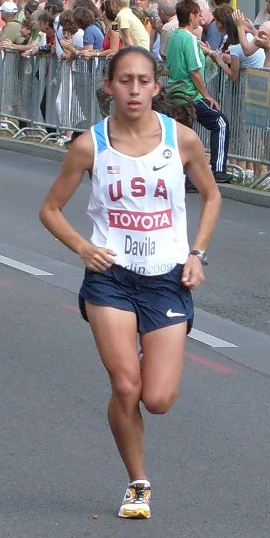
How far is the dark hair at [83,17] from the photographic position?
19.0m

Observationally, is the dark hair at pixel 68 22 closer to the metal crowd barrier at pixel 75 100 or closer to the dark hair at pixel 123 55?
the metal crowd barrier at pixel 75 100

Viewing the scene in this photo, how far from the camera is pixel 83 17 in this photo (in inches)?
752

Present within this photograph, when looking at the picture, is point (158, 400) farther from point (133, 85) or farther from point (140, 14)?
point (140, 14)

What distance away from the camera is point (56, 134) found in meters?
20.3

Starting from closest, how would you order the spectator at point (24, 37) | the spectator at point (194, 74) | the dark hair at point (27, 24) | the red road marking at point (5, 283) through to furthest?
the red road marking at point (5, 283) → the spectator at point (194, 74) → the spectator at point (24, 37) → the dark hair at point (27, 24)

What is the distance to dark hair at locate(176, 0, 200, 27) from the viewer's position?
49.9ft

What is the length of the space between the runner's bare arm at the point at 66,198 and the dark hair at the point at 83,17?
14437mm

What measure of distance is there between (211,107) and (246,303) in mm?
6219

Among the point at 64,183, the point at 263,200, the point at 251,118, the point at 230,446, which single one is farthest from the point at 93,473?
the point at 251,118

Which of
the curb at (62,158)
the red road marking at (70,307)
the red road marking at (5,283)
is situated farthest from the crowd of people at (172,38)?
the red road marking at (70,307)

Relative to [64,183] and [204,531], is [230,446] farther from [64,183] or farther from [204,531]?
[64,183]

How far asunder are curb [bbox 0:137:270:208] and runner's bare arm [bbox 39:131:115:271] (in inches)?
392

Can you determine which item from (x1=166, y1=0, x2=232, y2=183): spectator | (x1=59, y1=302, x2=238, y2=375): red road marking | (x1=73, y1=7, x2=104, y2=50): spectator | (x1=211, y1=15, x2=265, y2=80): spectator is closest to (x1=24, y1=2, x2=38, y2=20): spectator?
(x1=73, y1=7, x2=104, y2=50): spectator

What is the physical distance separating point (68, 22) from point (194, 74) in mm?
4506
